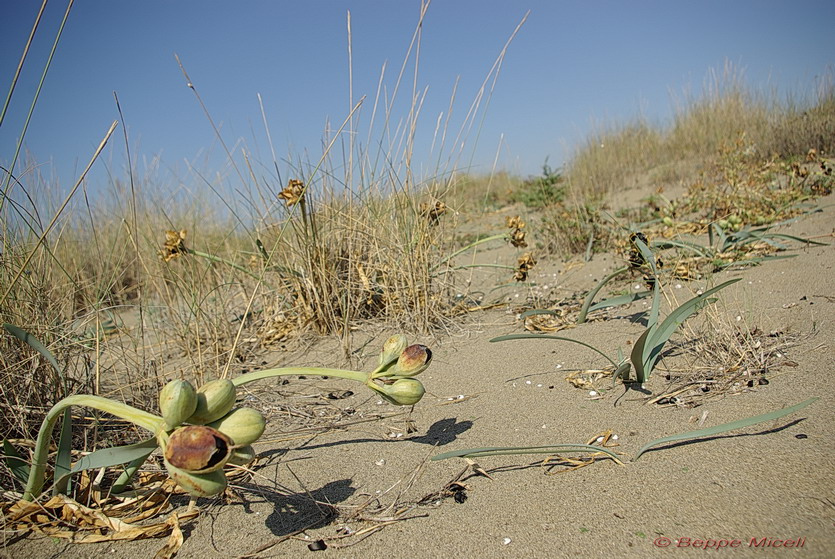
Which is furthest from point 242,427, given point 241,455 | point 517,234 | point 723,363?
point 517,234

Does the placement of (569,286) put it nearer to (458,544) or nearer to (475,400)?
(475,400)

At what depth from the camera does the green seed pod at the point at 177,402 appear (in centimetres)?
81

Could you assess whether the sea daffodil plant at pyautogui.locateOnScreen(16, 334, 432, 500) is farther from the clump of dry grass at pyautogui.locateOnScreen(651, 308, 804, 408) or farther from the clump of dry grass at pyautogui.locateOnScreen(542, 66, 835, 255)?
the clump of dry grass at pyautogui.locateOnScreen(542, 66, 835, 255)

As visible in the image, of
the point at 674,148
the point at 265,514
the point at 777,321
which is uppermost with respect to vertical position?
the point at 674,148

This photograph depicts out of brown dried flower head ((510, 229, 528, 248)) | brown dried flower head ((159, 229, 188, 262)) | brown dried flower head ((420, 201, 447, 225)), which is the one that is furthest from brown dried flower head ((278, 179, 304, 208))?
brown dried flower head ((510, 229, 528, 248))

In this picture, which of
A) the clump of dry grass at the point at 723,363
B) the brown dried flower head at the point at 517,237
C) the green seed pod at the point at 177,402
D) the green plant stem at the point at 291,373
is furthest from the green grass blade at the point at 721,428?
the brown dried flower head at the point at 517,237

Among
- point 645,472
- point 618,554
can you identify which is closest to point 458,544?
point 618,554

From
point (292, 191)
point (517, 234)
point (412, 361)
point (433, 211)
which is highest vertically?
point (292, 191)

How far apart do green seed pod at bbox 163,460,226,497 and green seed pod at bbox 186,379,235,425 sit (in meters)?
0.09

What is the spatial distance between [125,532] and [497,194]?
25.5ft

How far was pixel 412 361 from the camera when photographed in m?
1.03

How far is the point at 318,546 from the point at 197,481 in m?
0.37

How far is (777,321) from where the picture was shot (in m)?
1.87

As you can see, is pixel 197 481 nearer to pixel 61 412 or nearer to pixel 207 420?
pixel 207 420
